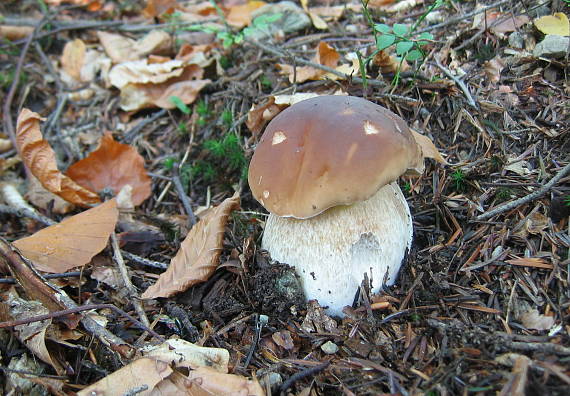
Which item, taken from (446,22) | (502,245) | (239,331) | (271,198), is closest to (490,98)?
(446,22)

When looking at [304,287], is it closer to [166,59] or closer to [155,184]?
[155,184]

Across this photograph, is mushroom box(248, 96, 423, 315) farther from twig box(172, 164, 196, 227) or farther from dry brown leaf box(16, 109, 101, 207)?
dry brown leaf box(16, 109, 101, 207)

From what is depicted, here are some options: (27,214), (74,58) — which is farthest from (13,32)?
(27,214)

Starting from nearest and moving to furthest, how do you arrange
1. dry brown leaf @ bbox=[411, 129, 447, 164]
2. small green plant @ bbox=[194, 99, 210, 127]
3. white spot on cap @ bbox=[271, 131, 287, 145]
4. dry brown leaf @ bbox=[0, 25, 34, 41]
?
white spot on cap @ bbox=[271, 131, 287, 145], dry brown leaf @ bbox=[411, 129, 447, 164], small green plant @ bbox=[194, 99, 210, 127], dry brown leaf @ bbox=[0, 25, 34, 41]

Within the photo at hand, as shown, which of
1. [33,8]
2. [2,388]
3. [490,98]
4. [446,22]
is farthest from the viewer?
[33,8]

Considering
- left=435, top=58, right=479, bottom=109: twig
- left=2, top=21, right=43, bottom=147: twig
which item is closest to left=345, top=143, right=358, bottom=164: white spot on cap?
left=435, top=58, right=479, bottom=109: twig

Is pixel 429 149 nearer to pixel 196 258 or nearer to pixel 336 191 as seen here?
pixel 336 191
